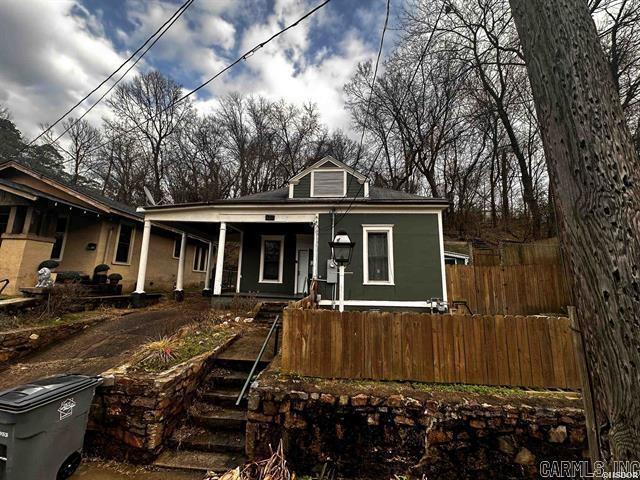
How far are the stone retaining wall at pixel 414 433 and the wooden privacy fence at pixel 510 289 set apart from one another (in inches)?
257

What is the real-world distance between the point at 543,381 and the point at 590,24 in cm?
371

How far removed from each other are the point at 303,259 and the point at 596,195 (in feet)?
32.6

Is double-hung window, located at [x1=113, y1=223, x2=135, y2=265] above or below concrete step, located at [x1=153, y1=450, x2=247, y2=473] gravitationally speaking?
above

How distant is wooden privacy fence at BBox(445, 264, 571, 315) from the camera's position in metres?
8.70

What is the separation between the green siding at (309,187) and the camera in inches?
395

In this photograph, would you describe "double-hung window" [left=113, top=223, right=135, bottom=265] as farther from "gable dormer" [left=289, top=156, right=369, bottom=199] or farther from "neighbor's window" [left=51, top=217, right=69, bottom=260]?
"gable dormer" [left=289, top=156, right=369, bottom=199]

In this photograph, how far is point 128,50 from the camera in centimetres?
483


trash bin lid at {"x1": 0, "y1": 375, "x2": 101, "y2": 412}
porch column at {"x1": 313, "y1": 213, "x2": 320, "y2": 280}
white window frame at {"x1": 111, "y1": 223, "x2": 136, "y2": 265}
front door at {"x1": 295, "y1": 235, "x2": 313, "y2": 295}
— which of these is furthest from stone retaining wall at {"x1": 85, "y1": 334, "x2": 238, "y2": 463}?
white window frame at {"x1": 111, "y1": 223, "x2": 136, "y2": 265}

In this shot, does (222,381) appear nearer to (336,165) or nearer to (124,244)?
Answer: (336,165)

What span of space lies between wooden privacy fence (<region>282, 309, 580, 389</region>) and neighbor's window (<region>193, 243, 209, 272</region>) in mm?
15183

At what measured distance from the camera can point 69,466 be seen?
9.14ft

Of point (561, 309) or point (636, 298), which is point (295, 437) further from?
point (561, 309)

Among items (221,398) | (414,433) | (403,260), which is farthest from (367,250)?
(414,433)

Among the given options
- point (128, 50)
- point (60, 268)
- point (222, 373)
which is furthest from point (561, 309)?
point (60, 268)
